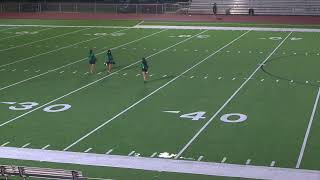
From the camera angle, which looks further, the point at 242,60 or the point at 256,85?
the point at 242,60

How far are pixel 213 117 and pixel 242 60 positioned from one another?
8.52 m

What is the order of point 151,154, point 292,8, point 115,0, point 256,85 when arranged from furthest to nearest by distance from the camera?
point 115,0
point 292,8
point 256,85
point 151,154

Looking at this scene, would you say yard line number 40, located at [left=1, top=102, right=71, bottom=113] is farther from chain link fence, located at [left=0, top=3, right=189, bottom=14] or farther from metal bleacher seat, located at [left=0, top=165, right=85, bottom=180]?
chain link fence, located at [left=0, top=3, right=189, bottom=14]

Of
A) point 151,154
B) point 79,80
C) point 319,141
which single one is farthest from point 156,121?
point 79,80

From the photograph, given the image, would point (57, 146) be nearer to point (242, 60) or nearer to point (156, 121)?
point (156, 121)

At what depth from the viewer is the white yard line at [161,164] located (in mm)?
10695

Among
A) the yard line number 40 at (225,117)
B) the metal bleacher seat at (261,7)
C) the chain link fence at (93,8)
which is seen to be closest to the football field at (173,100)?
the yard line number 40 at (225,117)

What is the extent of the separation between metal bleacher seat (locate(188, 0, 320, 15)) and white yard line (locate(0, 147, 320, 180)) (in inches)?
1193

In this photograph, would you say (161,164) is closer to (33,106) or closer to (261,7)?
(33,106)

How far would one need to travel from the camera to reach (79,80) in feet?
64.9

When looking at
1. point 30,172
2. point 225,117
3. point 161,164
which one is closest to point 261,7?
point 225,117

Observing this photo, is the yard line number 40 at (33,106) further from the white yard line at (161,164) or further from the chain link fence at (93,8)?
the chain link fence at (93,8)

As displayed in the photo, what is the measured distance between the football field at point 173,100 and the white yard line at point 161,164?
0.28 metres

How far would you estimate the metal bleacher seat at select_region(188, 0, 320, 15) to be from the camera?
132ft
